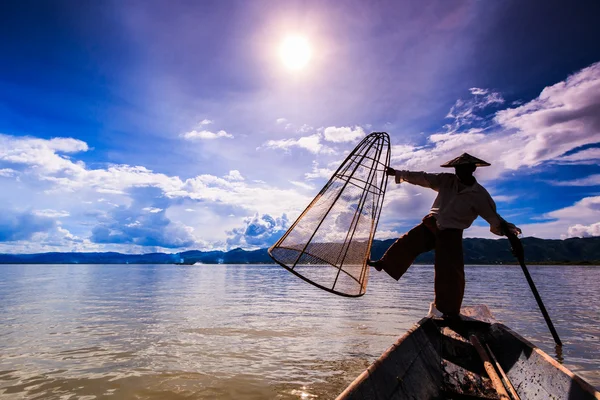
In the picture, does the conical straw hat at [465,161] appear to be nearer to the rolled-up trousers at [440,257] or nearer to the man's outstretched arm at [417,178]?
the man's outstretched arm at [417,178]

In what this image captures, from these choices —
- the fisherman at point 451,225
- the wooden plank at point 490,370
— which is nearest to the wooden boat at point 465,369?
the wooden plank at point 490,370

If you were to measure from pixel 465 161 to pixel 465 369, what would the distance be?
9.37ft

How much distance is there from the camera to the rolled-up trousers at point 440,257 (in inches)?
197

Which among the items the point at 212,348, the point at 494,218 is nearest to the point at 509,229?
the point at 494,218

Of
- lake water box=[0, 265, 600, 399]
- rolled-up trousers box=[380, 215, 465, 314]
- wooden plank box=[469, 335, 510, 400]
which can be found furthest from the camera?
lake water box=[0, 265, 600, 399]

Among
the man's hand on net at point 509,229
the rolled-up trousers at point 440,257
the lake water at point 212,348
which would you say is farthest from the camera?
the lake water at point 212,348

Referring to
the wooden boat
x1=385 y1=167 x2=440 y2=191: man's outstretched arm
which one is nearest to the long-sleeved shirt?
x1=385 y1=167 x2=440 y2=191: man's outstretched arm

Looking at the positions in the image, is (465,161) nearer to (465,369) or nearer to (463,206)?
(463,206)

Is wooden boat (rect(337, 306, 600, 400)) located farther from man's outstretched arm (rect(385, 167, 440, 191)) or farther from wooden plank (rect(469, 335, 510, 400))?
man's outstretched arm (rect(385, 167, 440, 191))

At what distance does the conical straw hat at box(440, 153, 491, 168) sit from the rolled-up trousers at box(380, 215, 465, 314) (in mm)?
877

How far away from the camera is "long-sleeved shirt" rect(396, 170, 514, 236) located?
196 inches

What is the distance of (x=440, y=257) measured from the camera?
511cm

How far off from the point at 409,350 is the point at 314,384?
243cm

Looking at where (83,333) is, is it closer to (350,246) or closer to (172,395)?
(172,395)
